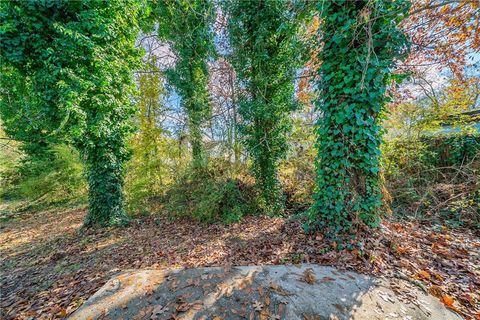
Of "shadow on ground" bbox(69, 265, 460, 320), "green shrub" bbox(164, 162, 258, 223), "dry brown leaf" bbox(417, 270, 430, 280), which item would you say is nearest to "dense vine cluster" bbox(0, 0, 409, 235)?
"green shrub" bbox(164, 162, 258, 223)

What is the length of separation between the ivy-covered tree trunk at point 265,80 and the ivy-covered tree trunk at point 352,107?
2249 millimetres

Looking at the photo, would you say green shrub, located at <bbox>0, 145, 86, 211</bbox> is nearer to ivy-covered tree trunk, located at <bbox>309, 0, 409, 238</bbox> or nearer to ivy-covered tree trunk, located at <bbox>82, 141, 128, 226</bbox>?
ivy-covered tree trunk, located at <bbox>82, 141, 128, 226</bbox>

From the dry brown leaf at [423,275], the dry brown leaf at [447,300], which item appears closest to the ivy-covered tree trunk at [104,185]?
the dry brown leaf at [423,275]

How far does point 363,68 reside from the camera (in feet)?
10.8

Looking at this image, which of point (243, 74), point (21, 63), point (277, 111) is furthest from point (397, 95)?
point (21, 63)

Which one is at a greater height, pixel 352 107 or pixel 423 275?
pixel 352 107

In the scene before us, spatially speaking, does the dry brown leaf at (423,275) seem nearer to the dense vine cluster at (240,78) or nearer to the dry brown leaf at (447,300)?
the dry brown leaf at (447,300)

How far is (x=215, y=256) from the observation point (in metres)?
4.08

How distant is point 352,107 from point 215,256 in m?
3.70

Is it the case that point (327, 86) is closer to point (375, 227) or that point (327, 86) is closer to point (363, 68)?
point (363, 68)

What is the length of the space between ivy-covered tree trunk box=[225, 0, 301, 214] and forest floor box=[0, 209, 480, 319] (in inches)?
62.8

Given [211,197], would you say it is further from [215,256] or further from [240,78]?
[240,78]

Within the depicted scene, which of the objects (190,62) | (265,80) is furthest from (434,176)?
→ (190,62)

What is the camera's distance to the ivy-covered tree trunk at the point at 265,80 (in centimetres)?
582
